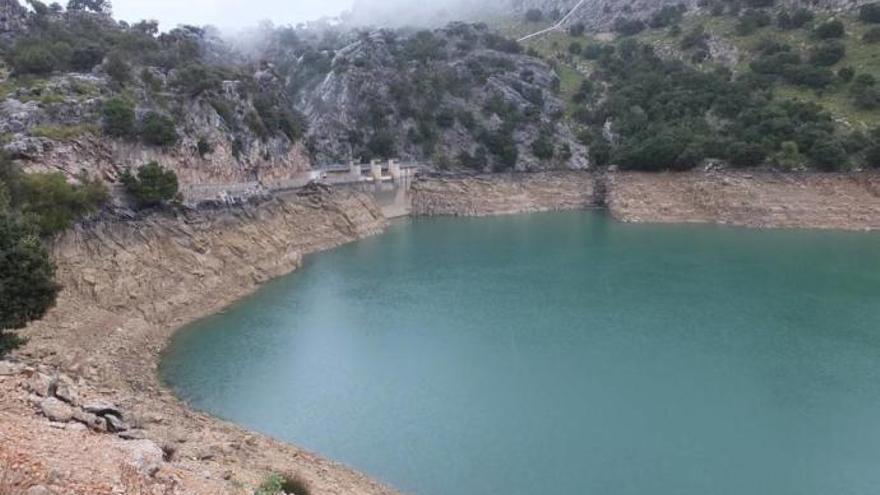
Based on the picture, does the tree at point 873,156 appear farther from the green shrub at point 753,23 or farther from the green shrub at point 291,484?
the green shrub at point 291,484

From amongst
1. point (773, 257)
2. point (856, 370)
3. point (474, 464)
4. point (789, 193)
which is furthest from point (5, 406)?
point (789, 193)

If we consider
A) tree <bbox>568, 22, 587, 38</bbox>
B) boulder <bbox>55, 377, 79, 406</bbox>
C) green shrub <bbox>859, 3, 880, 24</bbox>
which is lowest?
boulder <bbox>55, 377, 79, 406</bbox>

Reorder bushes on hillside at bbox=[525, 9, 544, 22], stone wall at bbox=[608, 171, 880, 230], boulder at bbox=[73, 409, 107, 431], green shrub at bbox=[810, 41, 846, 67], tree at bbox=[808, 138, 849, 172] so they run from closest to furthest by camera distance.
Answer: boulder at bbox=[73, 409, 107, 431], stone wall at bbox=[608, 171, 880, 230], tree at bbox=[808, 138, 849, 172], green shrub at bbox=[810, 41, 846, 67], bushes on hillside at bbox=[525, 9, 544, 22]

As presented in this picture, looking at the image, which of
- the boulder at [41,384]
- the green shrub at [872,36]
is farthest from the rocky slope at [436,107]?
the boulder at [41,384]

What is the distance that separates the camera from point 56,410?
18.1 metres

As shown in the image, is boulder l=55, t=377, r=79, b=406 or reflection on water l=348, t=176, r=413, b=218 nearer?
boulder l=55, t=377, r=79, b=406

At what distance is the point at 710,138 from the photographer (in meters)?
74.5

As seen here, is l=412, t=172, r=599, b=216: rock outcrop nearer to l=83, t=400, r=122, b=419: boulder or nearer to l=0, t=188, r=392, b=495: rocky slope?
l=0, t=188, r=392, b=495: rocky slope

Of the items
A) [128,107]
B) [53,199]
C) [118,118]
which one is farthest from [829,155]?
[53,199]

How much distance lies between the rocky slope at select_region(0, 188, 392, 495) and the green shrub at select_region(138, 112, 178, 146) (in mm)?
5673

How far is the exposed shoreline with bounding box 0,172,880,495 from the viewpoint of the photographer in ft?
69.1

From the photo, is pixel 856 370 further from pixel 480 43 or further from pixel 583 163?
pixel 480 43

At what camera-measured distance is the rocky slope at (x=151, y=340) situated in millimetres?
16406

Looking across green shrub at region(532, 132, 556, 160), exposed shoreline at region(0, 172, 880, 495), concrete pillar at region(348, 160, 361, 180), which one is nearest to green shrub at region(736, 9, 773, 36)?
exposed shoreline at region(0, 172, 880, 495)
